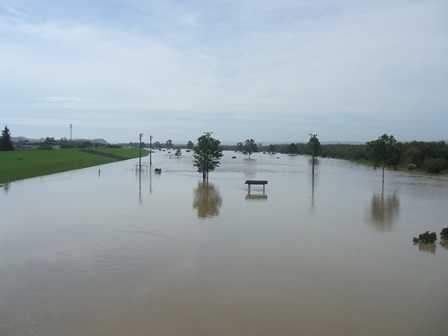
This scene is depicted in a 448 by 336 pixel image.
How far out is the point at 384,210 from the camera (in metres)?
25.1

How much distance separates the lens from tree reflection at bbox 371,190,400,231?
20609mm

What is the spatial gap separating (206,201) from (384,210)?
11.1m

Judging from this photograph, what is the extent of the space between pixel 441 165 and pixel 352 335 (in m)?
56.8

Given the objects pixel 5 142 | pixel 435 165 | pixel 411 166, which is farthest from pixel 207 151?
pixel 5 142

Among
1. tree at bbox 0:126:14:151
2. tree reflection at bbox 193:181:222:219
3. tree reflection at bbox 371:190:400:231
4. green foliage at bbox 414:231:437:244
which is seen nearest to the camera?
green foliage at bbox 414:231:437:244

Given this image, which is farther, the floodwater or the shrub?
the shrub

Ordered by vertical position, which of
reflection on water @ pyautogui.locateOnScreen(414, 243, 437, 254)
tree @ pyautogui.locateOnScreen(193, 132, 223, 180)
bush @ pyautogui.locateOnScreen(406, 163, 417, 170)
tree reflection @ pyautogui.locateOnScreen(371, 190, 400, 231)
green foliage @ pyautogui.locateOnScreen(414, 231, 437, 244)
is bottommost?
reflection on water @ pyautogui.locateOnScreen(414, 243, 437, 254)

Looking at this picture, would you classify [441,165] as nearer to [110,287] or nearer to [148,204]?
[148,204]

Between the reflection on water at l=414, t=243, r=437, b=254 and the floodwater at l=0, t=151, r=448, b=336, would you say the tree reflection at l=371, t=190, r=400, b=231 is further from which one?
the reflection on water at l=414, t=243, r=437, b=254

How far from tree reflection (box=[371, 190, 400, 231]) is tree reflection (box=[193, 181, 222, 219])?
846 centimetres

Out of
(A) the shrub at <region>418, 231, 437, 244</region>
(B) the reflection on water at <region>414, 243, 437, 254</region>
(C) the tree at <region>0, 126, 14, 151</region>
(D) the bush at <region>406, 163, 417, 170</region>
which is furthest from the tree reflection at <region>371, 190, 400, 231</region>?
(C) the tree at <region>0, 126, 14, 151</region>

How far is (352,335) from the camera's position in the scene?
8742 mm

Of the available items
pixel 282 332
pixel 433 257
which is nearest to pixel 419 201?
pixel 433 257

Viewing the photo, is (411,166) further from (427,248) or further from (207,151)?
(427,248)
